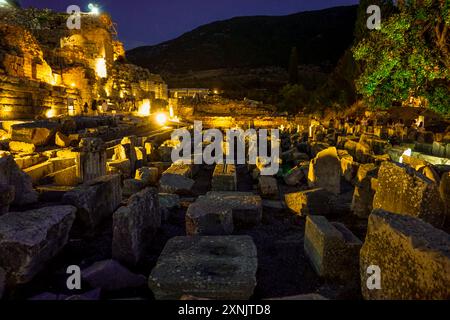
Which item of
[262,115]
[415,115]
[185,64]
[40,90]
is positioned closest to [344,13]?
Result: [185,64]

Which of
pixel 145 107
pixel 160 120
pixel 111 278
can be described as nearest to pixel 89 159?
pixel 111 278

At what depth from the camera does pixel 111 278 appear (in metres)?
2.97

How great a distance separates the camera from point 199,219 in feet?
13.8

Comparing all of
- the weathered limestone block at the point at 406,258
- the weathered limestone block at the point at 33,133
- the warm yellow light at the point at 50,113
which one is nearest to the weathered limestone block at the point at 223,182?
the weathered limestone block at the point at 406,258

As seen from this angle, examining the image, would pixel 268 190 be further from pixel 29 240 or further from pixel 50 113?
pixel 50 113

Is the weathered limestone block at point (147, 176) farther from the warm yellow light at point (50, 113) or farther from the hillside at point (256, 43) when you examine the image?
the hillside at point (256, 43)

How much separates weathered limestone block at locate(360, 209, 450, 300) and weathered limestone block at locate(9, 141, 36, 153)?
9298 mm

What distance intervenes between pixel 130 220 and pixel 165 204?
1993 mm

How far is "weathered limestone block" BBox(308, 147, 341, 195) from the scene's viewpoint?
23.5 feet

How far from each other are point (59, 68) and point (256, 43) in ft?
258

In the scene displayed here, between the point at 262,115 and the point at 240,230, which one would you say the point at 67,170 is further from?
the point at 262,115

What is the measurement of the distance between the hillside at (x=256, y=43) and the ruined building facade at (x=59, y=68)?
111ft

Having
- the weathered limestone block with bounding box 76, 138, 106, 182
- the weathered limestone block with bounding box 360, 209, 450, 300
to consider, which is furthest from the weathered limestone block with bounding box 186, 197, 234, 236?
the weathered limestone block with bounding box 76, 138, 106, 182

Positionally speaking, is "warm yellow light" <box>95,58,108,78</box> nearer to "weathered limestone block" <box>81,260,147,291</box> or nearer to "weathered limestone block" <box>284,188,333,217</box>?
"weathered limestone block" <box>284,188,333,217</box>
